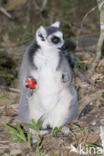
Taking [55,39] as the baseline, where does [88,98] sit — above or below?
below

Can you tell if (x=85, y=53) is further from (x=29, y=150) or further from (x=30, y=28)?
(x=29, y=150)

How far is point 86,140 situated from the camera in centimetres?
402

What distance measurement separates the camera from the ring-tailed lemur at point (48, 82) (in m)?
3.76

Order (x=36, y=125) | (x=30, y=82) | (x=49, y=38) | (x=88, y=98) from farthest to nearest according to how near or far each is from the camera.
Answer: (x=88, y=98) < (x=36, y=125) < (x=30, y=82) < (x=49, y=38)

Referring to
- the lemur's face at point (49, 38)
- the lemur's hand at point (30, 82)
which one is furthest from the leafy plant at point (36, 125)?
the lemur's face at point (49, 38)

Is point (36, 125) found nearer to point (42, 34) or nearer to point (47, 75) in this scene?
point (47, 75)

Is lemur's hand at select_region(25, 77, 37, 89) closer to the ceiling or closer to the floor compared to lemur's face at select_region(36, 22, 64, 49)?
closer to the floor

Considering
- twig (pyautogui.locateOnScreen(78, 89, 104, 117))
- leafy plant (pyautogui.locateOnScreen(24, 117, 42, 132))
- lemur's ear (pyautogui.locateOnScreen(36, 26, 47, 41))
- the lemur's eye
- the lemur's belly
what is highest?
lemur's ear (pyautogui.locateOnScreen(36, 26, 47, 41))

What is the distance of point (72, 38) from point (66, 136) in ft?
13.0

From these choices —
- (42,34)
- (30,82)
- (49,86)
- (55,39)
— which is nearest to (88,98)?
(49,86)

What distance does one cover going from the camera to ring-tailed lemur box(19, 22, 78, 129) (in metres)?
3.76

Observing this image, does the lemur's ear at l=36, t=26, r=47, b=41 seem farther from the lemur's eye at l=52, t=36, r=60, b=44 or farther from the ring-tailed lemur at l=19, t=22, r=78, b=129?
the lemur's eye at l=52, t=36, r=60, b=44

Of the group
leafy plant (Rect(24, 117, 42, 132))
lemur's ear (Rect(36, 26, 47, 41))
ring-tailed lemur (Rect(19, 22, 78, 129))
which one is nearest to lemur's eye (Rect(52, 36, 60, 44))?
ring-tailed lemur (Rect(19, 22, 78, 129))

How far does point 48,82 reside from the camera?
12.7 feet
